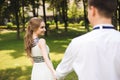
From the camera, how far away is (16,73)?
55.4 ft

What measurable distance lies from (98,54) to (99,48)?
6 cm

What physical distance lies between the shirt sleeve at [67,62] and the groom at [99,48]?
2 centimetres

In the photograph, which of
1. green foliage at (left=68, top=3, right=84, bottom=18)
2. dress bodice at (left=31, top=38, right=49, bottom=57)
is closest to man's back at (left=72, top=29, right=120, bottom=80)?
dress bodice at (left=31, top=38, right=49, bottom=57)

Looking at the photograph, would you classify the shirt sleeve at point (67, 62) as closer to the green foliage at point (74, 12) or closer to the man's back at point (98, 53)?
the man's back at point (98, 53)

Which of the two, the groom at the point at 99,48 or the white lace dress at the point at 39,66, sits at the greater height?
the groom at the point at 99,48

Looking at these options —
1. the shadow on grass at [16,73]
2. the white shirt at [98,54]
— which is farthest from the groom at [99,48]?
the shadow on grass at [16,73]

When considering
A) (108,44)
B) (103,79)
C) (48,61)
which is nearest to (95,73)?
(103,79)

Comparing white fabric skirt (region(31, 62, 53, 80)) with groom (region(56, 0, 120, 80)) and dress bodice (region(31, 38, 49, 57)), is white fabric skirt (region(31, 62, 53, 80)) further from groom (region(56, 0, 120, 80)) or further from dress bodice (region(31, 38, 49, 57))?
groom (region(56, 0, 120, 80))

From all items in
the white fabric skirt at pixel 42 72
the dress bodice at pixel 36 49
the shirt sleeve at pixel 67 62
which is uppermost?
the shirt sleeve at pixel 67 62

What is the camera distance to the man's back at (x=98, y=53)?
116 inches

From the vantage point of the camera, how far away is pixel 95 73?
3016mm

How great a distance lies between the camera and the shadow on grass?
15666 mm

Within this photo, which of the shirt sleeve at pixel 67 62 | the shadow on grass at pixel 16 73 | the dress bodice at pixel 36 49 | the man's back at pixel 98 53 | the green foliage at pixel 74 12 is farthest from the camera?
the green foliage at pixel 74 12

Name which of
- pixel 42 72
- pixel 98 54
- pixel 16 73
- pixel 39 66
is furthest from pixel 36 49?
pixel 16 73
